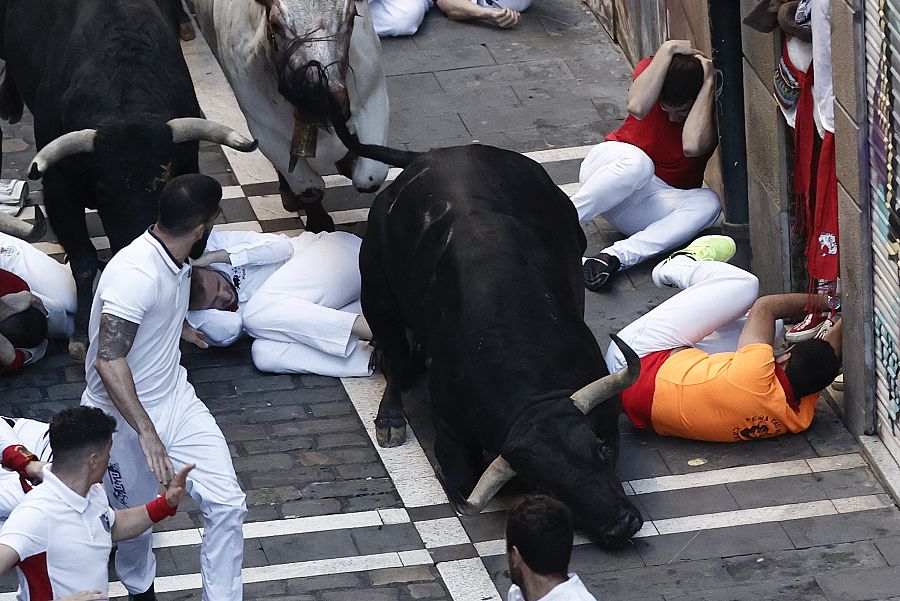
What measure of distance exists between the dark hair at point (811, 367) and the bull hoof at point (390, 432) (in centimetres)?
194

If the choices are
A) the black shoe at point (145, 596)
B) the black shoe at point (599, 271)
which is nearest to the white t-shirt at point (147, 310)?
the black shoe at point (145, 596)

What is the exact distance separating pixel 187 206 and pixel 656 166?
4.15 m

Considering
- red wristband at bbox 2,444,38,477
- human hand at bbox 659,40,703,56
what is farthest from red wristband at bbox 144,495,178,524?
human hand at bbox 659,40,703,56

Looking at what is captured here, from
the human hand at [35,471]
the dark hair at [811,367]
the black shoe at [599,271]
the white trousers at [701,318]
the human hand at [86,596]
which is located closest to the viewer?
the human hand at [86,596]

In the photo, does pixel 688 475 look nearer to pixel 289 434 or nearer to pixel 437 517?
pixel 437 517

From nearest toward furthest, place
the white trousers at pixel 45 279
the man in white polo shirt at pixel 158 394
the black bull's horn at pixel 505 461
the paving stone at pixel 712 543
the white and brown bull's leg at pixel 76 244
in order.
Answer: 1. the man in white polo shirt at pixel 158 394
2. the black bull's horn at pixel 505 461
3. the paving stone at pixel 712 543
4. the white and brown bull's leg at pixel 76 244
5. the white trousers at pixel 45 279

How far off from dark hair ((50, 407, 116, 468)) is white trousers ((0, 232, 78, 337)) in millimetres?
3669

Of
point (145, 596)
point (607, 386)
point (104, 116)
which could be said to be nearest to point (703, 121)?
point (607, 386)

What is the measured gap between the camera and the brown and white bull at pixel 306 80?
8.77m

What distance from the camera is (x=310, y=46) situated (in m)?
8.75

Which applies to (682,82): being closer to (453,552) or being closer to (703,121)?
(703,121)

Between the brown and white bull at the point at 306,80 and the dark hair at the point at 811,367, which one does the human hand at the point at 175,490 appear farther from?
the brown and white bull at the point at 306,80

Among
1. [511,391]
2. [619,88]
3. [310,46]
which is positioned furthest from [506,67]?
[511,391]

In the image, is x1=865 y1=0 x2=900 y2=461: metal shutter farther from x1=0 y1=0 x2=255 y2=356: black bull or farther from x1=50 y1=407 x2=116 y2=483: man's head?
x1=50 y1=407 x2=116 y2=483: man's head
